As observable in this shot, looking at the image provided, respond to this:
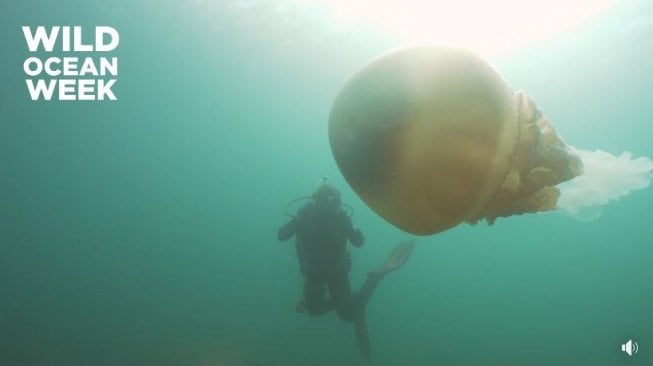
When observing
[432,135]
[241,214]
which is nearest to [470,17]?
[432,135]

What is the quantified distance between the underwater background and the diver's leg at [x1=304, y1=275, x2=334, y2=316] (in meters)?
5.20

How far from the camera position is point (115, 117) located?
4369 centimetres

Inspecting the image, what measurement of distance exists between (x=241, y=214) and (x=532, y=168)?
6794 cm

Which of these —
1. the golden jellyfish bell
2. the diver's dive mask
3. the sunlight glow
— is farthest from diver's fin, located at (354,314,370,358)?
the sunlight glow

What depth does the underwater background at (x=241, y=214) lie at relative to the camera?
2741cm

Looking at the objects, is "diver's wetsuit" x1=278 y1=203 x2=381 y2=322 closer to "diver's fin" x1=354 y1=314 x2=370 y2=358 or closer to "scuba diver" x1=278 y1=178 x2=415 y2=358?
"scuba diver" x1=278 y1=178 x2=415 y2=358

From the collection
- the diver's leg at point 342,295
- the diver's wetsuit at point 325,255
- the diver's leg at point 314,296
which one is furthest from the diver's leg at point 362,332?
the diver's leg at point 314,296

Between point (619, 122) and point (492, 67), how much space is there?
1734 inches

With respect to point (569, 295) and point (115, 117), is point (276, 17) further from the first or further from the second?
point (569, 295)

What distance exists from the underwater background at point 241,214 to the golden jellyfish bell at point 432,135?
42.8 ft

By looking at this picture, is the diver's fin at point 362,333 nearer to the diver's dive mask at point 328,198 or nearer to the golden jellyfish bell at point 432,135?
the diver's dive mask at point 328,198

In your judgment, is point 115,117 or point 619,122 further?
point 115,117

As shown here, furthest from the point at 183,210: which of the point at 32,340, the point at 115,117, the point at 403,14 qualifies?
the point at 403,14

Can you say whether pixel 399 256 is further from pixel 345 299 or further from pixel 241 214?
pixel 241 214
